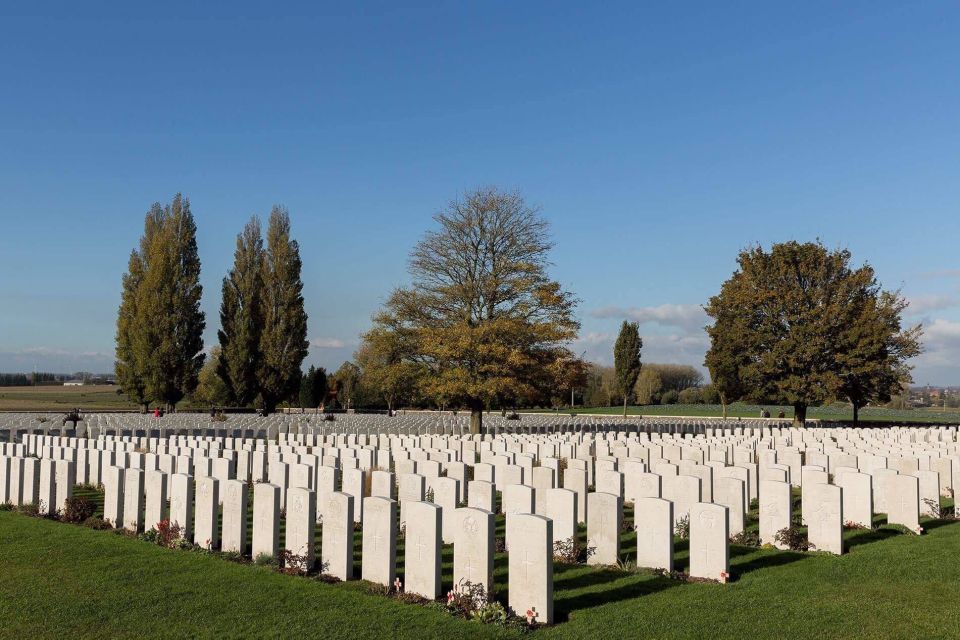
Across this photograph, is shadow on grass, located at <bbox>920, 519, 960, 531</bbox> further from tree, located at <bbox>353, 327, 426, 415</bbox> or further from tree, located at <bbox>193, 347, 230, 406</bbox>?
tree, located at <bbox>193, 347, 230, 406</bbox>

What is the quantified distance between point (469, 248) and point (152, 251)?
22.3 metres

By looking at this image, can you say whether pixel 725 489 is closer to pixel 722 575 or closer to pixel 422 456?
pixel 722 575

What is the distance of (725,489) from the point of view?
10.2m

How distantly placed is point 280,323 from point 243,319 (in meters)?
2.25

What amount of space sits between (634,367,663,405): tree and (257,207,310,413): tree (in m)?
54.9

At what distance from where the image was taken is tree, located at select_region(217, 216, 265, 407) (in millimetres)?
47719

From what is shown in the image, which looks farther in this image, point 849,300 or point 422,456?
point 849,300

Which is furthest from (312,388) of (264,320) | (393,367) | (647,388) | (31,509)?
(31,509)

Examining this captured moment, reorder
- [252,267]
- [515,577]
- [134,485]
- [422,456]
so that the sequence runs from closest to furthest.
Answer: [515,577]
[134,485]
[422,456]
[252,267]

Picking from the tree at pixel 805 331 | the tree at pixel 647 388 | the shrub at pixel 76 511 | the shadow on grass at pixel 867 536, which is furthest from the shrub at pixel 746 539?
the tree at pixel 647 388

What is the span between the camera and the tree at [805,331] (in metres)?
38.2

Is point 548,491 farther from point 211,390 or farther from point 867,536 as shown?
point 211,390

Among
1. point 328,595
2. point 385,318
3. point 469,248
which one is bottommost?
point 328,595

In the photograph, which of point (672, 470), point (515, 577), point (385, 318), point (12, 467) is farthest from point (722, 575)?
point (385, 318)
